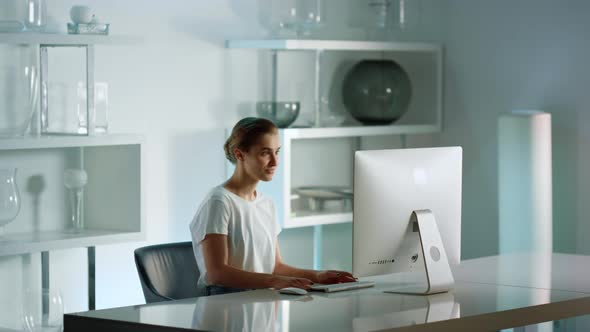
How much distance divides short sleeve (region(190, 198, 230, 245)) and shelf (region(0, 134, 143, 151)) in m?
0.72

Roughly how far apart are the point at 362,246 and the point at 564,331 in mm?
2128

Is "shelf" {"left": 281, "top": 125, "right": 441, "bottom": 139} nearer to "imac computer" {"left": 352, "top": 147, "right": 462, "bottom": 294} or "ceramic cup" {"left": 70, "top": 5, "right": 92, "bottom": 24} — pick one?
"ceramic cup" {"left": 70, "top": 5, "right": 92, "bottom": 24}

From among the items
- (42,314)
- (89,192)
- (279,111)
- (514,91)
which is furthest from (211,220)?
(514,91)

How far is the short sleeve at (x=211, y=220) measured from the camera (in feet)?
10.8

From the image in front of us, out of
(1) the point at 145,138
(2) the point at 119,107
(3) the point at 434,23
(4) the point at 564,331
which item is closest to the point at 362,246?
(1) the point at 145,138

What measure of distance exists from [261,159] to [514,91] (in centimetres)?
219

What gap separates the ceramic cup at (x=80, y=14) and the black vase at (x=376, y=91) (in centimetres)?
165

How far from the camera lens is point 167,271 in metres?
3.66

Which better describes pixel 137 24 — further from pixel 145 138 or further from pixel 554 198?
pixel 554 198

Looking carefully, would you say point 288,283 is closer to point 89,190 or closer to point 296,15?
point 89,190

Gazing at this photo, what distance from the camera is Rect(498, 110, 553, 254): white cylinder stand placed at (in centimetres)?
473

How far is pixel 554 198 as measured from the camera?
5008 millimetres

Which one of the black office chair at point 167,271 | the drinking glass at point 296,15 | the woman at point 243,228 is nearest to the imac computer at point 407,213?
the woman at point 243,228

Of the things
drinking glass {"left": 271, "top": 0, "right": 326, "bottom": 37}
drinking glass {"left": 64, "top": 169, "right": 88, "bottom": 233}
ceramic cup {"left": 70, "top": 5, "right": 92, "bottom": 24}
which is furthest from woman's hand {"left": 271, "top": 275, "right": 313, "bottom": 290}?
drinking glass {"left": 271, "top": 0, "right": 326, "bottom": 37}
